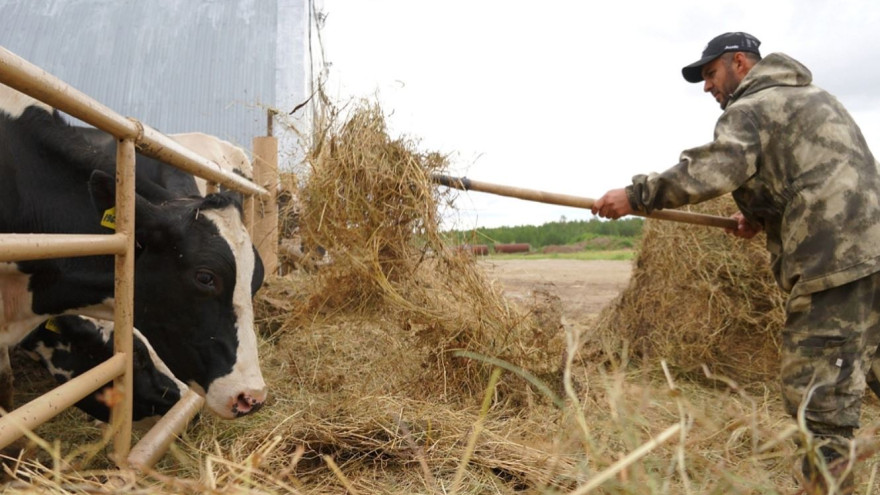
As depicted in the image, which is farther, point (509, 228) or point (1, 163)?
point (509, 228)

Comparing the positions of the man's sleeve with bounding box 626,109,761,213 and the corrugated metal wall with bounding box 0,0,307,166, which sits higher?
the corrugated metal wall with bounding box 0,0,307,166

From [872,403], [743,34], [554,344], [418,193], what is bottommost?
[872,403]

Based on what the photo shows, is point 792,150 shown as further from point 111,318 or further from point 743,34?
point 111,318

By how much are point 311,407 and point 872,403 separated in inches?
142

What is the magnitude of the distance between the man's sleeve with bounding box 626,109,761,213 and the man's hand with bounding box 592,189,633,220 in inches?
11.0

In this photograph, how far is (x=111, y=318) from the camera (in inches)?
123

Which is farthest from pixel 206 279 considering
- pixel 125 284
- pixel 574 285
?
pixel 574 285

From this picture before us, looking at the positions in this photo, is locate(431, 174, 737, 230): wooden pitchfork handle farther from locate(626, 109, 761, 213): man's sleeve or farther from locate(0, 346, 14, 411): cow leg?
locate(0, 346, 14, 411): cow leg

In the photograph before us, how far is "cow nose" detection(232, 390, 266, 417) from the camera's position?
110 inches

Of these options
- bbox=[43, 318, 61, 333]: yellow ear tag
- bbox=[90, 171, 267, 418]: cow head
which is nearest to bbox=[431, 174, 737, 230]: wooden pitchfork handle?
bbox=[90, 171, 267, 418]: cow head

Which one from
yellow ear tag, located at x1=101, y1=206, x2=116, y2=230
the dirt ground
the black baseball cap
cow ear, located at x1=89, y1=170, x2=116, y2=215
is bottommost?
the dirt ground

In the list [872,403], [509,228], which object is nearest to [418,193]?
[872,403]

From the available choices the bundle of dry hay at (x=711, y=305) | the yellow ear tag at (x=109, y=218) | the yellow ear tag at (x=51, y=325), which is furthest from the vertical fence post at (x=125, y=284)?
the bundle of dry hay at (x=711, y=305)

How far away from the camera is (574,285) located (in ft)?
40.6
